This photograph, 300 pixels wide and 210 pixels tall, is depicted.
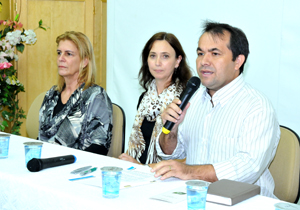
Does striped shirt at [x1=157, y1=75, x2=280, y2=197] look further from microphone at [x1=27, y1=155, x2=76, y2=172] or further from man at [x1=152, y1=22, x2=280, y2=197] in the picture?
microphone at [x1=27, y1=155, x2=76, y2=172]

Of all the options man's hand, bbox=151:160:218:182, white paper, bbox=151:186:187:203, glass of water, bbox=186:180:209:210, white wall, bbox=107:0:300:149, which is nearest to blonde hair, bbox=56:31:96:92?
white wall, bbox=107:0:300:149

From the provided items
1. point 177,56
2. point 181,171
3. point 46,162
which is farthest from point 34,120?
point 181,171

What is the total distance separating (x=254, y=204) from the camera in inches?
44.8

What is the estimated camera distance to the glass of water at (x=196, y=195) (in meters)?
1.00

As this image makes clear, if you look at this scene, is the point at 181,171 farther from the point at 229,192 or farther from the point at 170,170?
the point at 229,192

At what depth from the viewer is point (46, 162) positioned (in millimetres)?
1489

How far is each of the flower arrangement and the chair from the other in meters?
2.83

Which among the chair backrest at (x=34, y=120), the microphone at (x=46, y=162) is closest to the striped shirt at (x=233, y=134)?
the microphone at (x=46, y=162)

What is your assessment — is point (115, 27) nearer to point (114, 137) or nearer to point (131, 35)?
point (131, 35)

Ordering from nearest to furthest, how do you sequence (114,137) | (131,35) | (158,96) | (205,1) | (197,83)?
(197,83) < (114,137) < (158,96) < (205,1) < (131,35)

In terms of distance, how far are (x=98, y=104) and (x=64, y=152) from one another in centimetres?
73

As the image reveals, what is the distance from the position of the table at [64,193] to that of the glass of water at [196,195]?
0.08 meters

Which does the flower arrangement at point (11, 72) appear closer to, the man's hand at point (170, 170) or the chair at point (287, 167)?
the man's hand at point (170, 170)

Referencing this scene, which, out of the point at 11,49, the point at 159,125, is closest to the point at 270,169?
the point at 159,125
